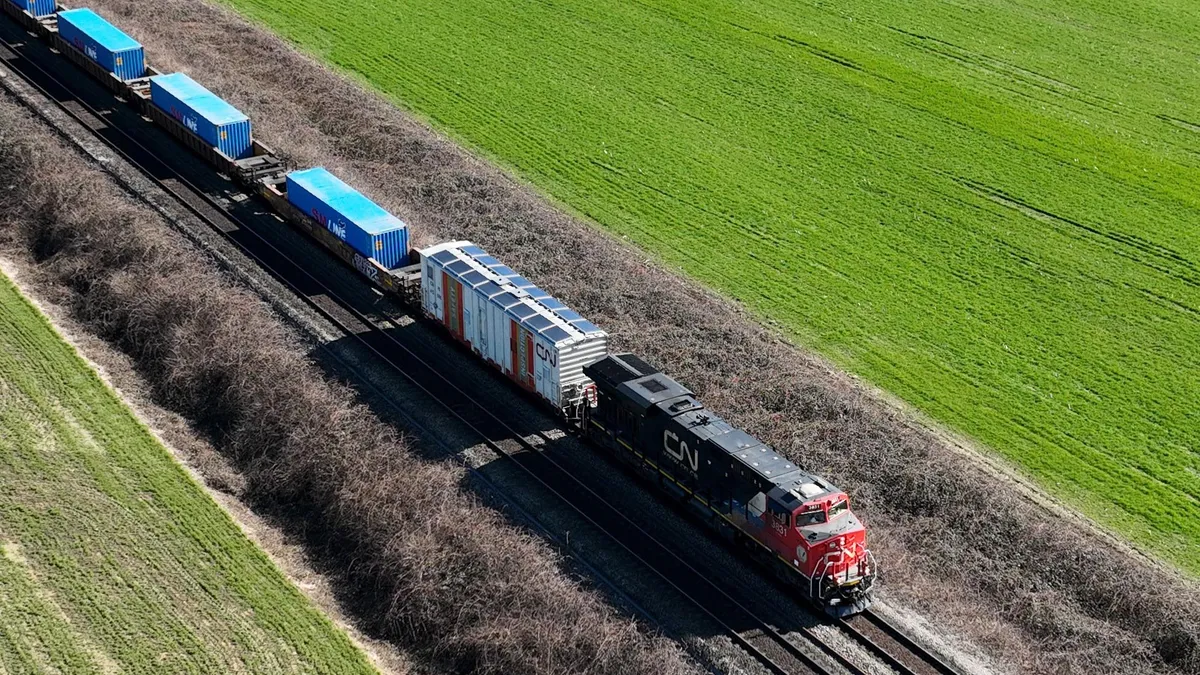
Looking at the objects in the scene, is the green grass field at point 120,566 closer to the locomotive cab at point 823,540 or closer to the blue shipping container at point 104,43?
the locomotive cab at point 823,540

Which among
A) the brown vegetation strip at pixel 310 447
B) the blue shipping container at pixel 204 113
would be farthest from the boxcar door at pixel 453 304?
the blue shipping container at pixel 204 113

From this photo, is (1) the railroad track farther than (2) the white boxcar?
No

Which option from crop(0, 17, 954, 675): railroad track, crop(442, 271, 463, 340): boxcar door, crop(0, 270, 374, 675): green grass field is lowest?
crop(0, 270, 374, 675): green grass field

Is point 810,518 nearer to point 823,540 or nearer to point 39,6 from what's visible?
point 823,540

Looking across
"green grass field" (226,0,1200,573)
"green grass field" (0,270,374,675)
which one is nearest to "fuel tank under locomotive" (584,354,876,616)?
"green grass field" (0,270,374,675)

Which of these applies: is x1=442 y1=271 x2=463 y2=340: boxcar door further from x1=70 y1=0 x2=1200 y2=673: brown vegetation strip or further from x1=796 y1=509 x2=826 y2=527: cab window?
x1=796 y1=509 x2=826 y2=527: cab window
